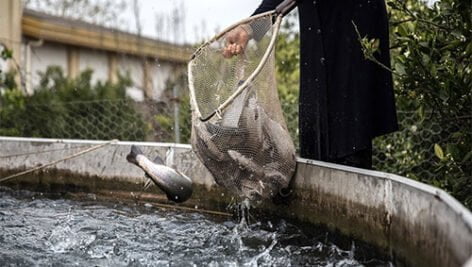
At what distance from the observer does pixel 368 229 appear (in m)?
2.87

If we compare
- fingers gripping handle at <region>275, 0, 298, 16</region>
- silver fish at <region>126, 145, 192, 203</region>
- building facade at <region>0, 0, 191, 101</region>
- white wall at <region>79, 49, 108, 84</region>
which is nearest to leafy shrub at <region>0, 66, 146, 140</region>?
building facade at <region>0, 0, 191, 101</region>

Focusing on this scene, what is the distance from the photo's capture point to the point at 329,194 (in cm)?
326

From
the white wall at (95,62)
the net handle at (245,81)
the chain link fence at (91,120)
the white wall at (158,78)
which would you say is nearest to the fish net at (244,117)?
the net handle at (245,81)

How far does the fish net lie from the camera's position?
324 cm

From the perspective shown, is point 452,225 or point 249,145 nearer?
point 452,225

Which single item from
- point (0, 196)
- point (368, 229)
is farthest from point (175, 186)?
point (0, 196)

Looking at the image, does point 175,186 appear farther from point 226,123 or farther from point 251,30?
point 251,30

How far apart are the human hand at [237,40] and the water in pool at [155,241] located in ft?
3.20

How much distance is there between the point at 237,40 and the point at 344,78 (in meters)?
0.61

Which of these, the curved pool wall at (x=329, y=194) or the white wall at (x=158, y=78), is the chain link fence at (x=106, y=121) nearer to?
the curved pool wall at (x=329, y=194)

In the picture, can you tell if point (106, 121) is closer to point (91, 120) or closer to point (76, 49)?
point (91, 120)

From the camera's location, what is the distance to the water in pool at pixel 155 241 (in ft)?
9.23

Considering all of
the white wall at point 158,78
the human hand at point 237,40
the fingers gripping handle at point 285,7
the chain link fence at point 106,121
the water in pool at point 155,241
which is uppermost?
the white wall at point 158,78

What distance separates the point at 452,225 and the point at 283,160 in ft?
5.19
